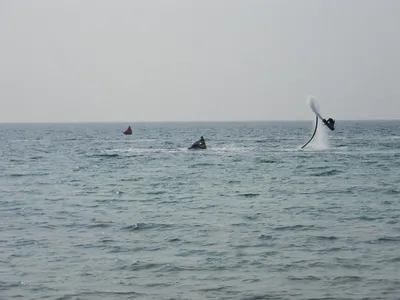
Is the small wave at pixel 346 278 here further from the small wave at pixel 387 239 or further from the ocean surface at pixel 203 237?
the small wave at pixel 387 239

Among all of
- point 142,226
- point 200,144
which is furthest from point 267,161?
point 142,226

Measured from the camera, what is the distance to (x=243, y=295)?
53.7 ft

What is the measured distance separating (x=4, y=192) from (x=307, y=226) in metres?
21.9

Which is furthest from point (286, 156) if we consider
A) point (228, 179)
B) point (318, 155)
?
point (228, 179)

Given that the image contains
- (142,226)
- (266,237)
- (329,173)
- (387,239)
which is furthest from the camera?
(329,173)

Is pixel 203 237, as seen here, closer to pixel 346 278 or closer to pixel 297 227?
pixel 297 227

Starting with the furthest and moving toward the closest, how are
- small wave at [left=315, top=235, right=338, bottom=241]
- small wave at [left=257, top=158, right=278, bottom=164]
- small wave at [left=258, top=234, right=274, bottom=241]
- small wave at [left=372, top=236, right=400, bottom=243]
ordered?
1. small wave at [left=257, top=158, right=278, bottom=164]
2. small wave at [left=258, top=234, right=274, bottom=241]
3. small wave at [left=315, top=235, right=338, bottom=241]
4. small wave at [left=372, top=236, right=400, bottom=243]

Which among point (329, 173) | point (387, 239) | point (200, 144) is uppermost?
point (200, 144)

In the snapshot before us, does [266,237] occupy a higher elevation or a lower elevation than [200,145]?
lower

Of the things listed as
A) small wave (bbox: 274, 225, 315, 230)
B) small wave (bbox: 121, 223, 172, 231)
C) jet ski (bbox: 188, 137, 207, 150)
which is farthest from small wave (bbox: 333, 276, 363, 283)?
jet ski (bbox: 188, 137, 207, 150)

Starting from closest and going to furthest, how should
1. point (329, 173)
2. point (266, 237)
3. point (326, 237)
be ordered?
point (326, 237), point (266, 237), point (329, 173)

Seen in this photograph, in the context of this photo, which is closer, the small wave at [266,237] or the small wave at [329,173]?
the small wave at [266,237]

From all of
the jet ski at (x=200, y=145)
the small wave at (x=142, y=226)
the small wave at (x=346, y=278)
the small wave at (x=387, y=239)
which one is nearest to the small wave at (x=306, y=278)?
the small wave at (x=346, y=278)

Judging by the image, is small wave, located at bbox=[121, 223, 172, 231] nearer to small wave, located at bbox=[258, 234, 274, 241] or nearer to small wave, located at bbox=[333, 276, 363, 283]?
small wave, located at bbox=[258, 234, 274, 241]
